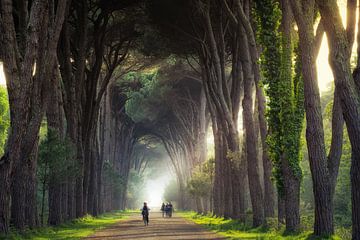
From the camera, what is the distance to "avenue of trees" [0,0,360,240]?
14922 mm

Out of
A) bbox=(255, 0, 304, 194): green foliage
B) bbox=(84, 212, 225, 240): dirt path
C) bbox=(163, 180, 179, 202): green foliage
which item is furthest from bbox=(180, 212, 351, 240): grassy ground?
bbox=(163, 180, 179, 202): green foliage

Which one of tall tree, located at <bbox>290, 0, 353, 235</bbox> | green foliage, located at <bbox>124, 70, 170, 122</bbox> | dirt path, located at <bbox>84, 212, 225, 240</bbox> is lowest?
dirt path, located at <bbox>84, 212, 225, 240</bbox>

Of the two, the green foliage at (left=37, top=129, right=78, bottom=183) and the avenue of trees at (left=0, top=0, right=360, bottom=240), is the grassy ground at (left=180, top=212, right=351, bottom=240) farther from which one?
the green foliage at (left=37, top=129, right=78, bottom=183)

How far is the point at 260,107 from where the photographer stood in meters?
21.4

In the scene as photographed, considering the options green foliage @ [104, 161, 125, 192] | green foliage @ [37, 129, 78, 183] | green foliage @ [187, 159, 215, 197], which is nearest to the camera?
green foliage @ [37, 129, 78, 183]

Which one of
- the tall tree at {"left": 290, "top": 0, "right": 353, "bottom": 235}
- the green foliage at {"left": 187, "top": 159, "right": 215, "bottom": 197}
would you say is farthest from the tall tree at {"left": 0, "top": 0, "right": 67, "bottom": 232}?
the green foliage at {"left": 187, "top": 159, "right": 215, "bottom": 197}

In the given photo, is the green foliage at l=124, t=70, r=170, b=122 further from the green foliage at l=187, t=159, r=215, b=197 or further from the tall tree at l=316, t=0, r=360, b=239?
the tall tree at l=316, t=0, r=360, b=239

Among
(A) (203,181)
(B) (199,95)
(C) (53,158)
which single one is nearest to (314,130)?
Answer: (C) (53,158)

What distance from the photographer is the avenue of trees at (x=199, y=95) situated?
14.9 m

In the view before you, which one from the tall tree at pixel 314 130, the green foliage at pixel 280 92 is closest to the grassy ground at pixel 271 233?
the tall tree at pixel 314 130

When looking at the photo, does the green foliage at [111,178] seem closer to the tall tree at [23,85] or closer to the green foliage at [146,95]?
the green foliage at [146,95]

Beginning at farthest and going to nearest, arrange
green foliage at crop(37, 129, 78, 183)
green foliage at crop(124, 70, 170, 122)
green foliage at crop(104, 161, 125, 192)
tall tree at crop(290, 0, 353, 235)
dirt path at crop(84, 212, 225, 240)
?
green foliage at crop(104, 161, 125, 192) → green foliage at crop(124, 70, 170, 122) → green foliage at crop(37, 129, 78, 183) → dirt path at crop(84, 212, 225, 240) → tall tree at crop(290, 0, 353, 235)

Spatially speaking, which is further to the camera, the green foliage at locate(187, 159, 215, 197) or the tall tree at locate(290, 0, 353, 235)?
the green foliage at locate(187, 159, 215, 197)

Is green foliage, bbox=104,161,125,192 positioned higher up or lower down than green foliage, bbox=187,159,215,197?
higher up
